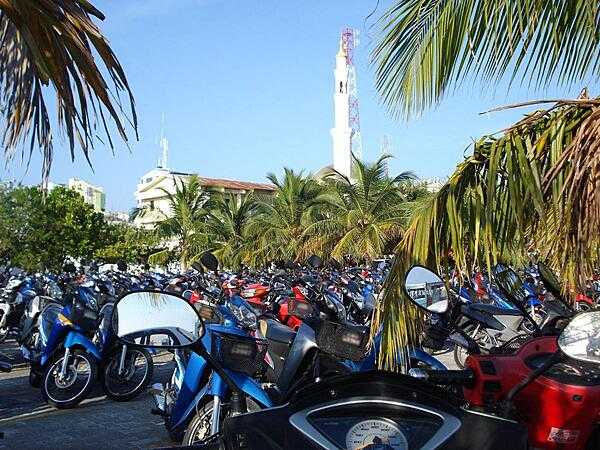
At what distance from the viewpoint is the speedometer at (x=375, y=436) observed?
1.77m

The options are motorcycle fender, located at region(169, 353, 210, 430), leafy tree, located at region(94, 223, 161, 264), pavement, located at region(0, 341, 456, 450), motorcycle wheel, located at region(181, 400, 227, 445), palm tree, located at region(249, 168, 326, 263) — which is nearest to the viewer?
motorcycle wheel, located at region(181, 400, 227, 445)

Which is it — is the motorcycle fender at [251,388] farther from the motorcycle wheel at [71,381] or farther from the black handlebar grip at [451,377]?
the motorcycle wheel at [71,381]

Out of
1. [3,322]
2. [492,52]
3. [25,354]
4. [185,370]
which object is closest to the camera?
[492,52]

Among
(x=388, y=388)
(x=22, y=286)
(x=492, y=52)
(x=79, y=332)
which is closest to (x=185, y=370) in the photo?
(x=79, y=332)

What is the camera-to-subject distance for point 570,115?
333 cm

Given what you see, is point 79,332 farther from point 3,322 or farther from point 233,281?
point 233,281

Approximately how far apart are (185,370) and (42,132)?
185cm

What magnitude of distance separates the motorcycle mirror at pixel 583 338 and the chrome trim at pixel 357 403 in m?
0.49

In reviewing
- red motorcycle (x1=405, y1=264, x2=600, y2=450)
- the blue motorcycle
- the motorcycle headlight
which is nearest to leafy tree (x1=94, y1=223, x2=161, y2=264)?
the motorcycle headlight

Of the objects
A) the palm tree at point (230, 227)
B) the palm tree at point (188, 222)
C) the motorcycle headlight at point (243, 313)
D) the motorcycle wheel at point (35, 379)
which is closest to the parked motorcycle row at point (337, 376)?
the motorcycle wheel at point (35, 379)

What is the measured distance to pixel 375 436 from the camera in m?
1.80

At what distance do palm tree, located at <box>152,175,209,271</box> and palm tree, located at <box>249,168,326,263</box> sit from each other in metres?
2.15

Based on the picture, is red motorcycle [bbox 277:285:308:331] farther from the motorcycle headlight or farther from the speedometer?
the speedometer

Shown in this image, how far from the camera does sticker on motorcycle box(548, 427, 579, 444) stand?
2998mm
